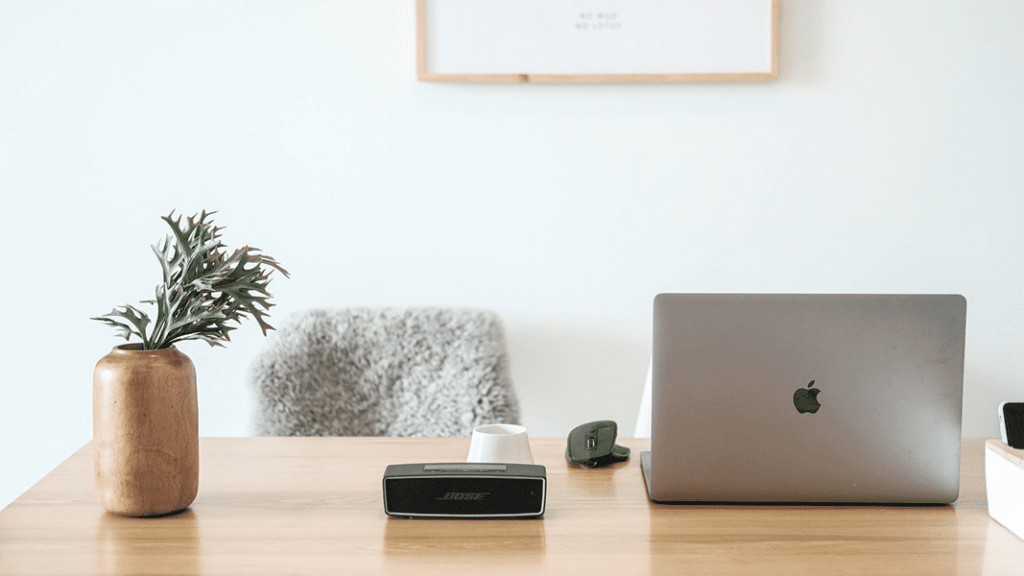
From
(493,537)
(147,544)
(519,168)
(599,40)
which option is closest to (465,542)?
(493,537)

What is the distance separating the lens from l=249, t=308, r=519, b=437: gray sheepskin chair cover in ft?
5.54

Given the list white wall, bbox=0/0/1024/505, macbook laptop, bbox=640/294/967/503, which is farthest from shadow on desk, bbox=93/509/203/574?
white wall, bbox=0/0/1024/505

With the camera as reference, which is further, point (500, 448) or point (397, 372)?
point (397, 372)

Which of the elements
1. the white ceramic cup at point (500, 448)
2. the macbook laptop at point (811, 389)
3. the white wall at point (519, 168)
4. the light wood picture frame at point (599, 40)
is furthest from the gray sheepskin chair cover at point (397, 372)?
the macbook laptop at point (811, 389)

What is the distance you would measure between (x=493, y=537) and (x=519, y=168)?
3.89 feet

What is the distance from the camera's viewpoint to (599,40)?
1.82 meters

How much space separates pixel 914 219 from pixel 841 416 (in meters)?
1.21

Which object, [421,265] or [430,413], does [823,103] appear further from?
[430,413]

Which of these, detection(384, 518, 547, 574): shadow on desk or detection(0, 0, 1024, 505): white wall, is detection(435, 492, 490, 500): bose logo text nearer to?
detection(384, 518, 547, 574): shadow on desk

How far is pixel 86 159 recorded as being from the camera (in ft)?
6.16

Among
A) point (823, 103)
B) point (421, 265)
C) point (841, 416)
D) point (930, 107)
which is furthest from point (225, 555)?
point (930, 107)

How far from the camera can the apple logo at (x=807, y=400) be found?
856 mm

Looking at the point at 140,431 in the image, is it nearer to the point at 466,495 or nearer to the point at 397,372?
the point at 466,495

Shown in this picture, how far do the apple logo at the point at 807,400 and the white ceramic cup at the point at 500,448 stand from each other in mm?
308
